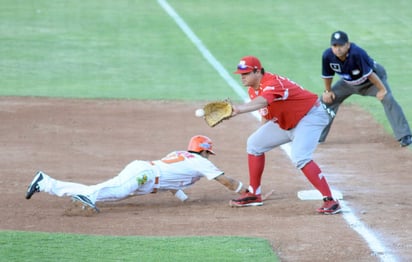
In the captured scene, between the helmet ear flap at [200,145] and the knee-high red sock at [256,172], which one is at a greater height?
the helmet ear flap at [200,145]

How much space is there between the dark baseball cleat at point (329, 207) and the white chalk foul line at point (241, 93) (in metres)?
0.11

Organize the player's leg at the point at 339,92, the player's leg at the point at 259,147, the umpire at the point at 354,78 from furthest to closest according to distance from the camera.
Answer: the player's leg at the point at 339,92 < the umpire at the point at 354,78 < the player's leg at the point at 259,147

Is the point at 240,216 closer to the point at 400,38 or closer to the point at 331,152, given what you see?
the point at 331,152

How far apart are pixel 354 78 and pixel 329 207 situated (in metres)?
3.48

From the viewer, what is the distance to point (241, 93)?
1684 centimetres

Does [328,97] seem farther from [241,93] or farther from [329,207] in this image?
[241,93]

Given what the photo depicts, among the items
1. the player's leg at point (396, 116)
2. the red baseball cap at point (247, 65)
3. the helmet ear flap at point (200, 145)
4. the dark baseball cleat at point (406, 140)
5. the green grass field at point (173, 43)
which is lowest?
the green grass field at point (173, 43)

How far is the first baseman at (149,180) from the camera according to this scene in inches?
380

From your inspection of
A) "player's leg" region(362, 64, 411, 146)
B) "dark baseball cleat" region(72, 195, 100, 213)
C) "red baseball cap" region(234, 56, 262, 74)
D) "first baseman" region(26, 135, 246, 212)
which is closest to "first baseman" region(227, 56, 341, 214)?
"red baseball cap" region(234, 56, 262, 74)

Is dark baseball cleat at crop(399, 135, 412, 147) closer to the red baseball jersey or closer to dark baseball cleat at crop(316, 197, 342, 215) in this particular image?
the red baseball jersey

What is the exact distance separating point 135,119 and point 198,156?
15.7 feet

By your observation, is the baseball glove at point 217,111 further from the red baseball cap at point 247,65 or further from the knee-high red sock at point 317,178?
the knee-high red sock at point 317,178

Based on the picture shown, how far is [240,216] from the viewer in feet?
31.9

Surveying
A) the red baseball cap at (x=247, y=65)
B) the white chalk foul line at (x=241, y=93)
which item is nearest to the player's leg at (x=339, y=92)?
the white chalk foul line at (x=241, y=93)
